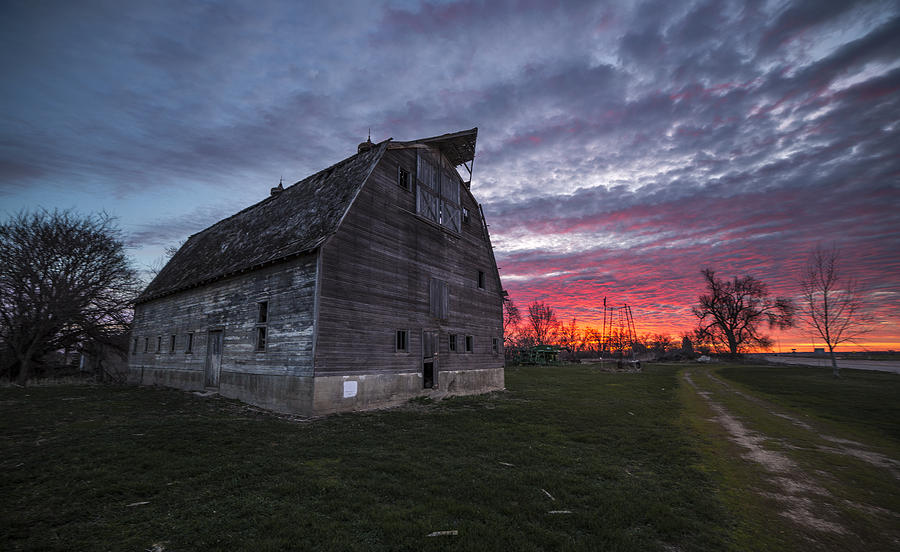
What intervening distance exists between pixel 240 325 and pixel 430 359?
28.7 ft

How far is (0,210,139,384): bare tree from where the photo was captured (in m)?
24.2

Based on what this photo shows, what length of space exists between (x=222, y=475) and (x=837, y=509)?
10401mm

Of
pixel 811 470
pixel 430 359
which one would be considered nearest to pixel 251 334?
pixel 430 359

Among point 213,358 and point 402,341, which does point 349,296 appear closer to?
point 402,341

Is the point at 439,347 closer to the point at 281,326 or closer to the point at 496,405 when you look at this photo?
the point at 496,405

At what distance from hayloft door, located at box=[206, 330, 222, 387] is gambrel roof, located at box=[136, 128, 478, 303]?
9.43 ft

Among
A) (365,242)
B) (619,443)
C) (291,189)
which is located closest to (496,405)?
(619,443)

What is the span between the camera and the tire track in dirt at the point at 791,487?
5445mm

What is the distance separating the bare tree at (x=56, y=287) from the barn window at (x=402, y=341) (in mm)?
24407

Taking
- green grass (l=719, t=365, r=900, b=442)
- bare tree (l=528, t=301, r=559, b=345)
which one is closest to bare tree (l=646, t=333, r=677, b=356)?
bare tree (l=528, t=301, r=559, b=345)

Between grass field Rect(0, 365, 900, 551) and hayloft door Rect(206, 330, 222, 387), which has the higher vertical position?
hayloft door Rect(206, 330, 222, 387)

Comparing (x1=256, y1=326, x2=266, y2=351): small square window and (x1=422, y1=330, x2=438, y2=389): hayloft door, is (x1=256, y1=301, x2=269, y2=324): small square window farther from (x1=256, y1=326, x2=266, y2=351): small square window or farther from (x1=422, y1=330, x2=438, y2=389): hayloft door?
(x1=422, y1=330, x2=438, y2=389): hayloft door

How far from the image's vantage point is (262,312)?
15812mm

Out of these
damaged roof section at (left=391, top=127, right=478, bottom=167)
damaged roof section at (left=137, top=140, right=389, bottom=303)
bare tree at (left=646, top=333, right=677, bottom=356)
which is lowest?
bare tree at (left=646, top=333, right=677, bottom=356)
